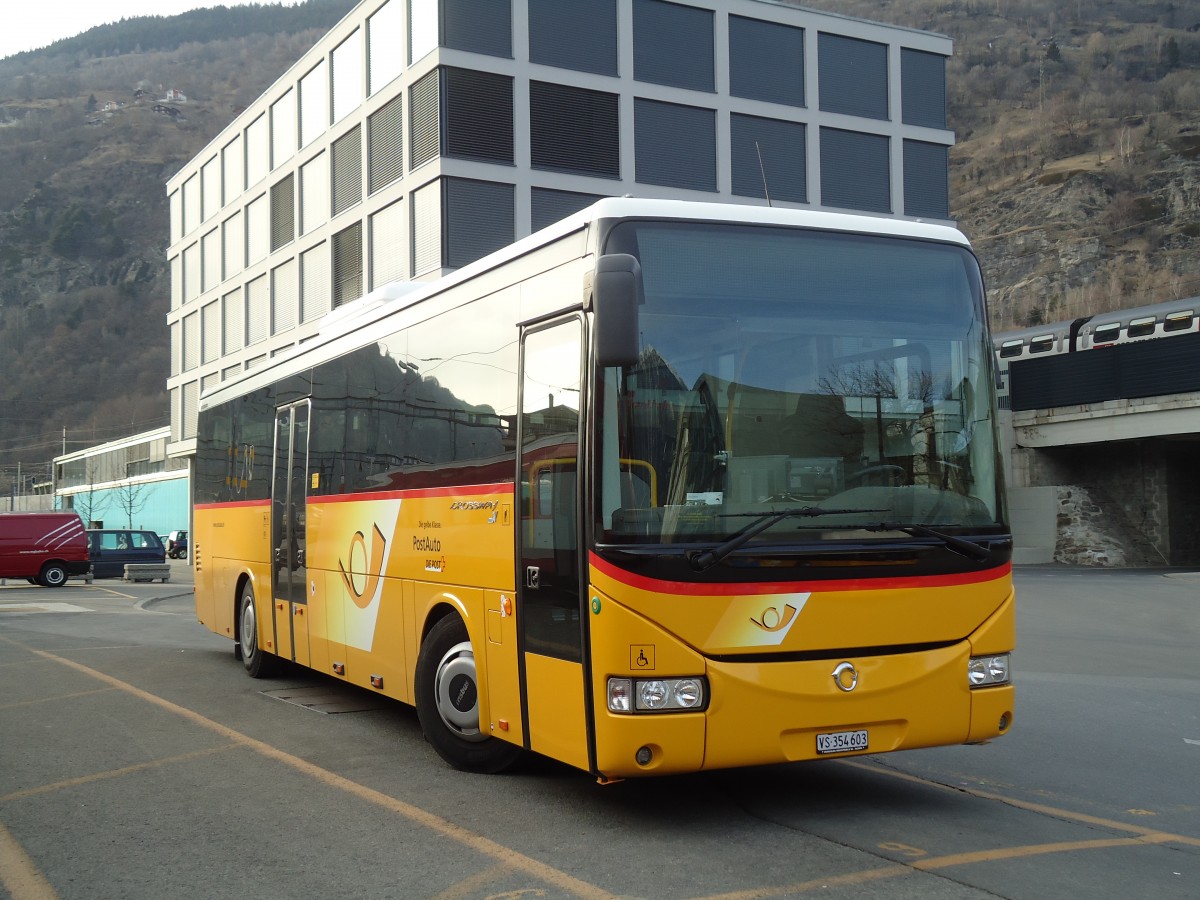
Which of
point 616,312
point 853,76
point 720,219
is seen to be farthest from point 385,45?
point 616,312

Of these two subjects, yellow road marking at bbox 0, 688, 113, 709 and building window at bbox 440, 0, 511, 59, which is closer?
yellow road marking at bbox 0, 688, 113, 709

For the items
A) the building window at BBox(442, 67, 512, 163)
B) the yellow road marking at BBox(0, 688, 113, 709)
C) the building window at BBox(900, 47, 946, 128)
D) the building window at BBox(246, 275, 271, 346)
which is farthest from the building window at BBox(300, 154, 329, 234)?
the yellow road marking at BBox(0, 688, 113, 709)

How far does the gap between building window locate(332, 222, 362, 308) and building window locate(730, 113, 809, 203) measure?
41.5 feet

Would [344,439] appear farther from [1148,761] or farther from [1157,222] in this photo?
[1157,222]

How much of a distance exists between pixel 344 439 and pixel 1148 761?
6333mm

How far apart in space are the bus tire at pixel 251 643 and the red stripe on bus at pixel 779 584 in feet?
24.6

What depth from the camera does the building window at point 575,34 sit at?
3934cm

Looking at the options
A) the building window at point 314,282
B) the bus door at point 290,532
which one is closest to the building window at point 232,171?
the building window at point 314,282

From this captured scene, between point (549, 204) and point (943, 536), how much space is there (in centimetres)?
3387

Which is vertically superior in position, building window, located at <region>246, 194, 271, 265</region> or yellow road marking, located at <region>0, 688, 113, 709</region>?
building window, located at <region>246, 194, 271, 265</region>

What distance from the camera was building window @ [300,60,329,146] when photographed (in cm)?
4541

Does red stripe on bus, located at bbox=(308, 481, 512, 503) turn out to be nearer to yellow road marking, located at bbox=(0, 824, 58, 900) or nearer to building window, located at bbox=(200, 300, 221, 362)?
yellow road marking, located at bbox=(0, 824, 58, 900)

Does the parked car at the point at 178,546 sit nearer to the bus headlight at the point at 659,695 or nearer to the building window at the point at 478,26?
the building window at the point at 478,26

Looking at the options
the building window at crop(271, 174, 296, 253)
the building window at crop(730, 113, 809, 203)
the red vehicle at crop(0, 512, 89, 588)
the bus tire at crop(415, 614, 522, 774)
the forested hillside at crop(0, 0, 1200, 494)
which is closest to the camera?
the bus tire at crop(415, 614, 522, 774)
